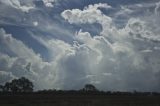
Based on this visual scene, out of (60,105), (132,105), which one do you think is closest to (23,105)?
(60,105)

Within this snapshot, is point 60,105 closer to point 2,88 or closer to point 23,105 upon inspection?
point 23,105

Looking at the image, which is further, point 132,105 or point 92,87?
point 92,87

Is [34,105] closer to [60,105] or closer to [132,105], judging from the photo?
[60,105]

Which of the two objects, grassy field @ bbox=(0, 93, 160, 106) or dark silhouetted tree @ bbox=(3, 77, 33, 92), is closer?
grassy field @ bbox=(0, 93, 160, 106)

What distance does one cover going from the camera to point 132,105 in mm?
46812

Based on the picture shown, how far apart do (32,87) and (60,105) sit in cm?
10115

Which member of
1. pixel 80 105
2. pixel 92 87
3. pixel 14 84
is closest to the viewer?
pixel 80 105

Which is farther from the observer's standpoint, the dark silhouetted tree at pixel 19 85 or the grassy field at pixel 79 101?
the dark silhouetted tree at pixel 19 85

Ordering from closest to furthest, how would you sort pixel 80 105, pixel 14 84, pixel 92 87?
1. pixel 80 105
2. pixel 14 84
3. pixel 92 87

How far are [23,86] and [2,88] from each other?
10.1 m

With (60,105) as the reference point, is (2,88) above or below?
above

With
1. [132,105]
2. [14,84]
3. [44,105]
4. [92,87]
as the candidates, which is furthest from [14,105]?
[92,87]

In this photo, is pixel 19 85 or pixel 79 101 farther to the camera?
pixel 19 85

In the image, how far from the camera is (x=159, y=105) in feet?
153
